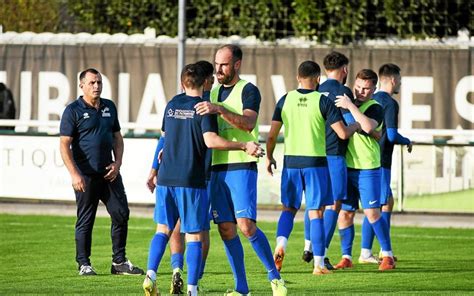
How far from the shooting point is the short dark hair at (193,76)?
464 inches

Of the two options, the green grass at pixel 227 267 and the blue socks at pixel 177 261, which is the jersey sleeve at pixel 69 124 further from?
the blue socks at pixel 177 261

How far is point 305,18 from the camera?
94.3ft

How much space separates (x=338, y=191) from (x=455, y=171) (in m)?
7.10

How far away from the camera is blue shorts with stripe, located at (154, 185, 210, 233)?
38.6 feet

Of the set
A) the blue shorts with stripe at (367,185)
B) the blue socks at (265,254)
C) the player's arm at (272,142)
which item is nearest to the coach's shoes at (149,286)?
the blue socks at (265,254)

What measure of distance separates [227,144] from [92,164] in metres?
3.63

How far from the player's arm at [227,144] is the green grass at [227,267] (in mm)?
1908

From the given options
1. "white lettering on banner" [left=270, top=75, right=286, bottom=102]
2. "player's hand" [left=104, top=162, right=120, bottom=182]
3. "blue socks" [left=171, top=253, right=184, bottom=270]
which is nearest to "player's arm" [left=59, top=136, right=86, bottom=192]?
"player's hand" [left=104, top=162, right=120, bottom=182]

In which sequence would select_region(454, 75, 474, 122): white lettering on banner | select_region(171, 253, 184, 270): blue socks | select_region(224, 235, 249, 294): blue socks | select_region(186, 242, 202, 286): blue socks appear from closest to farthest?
select_region(186, 242, 202, 286): blue socks → select_region(224, 235, 249, 294): blue socks → select_region(171, 253, 184, 270): blue socks → select_region(454, 75, 474, 122): white lettering on banner

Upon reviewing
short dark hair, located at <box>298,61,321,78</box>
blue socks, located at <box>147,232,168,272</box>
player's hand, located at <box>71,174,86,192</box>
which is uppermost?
short dark hair, located at <box>298,61,321,78</box>

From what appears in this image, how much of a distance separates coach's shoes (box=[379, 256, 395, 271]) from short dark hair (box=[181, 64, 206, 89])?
14.4 feet

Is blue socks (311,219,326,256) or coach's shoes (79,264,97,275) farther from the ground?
blue socks (311,219,326,256)

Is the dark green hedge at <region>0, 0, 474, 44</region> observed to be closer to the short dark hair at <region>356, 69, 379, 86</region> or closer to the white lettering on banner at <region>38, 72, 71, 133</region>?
the white lettering on banner at <region>38, 72, 71, 133</region>

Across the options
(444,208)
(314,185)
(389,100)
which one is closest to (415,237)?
(444,208)
